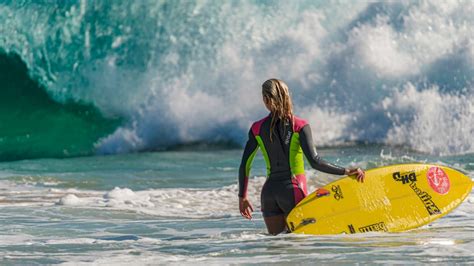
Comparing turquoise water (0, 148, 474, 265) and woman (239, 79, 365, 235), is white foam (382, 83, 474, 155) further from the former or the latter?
woman (239, 79, 365, 235)

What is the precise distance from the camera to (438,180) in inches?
263

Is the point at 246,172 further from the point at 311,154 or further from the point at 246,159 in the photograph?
the point at 311,154

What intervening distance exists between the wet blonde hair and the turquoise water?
852 mm

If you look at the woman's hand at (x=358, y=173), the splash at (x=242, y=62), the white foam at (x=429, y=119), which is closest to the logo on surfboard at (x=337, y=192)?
the woman's hand at (x=358, y=173)

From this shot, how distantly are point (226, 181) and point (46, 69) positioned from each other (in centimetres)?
805

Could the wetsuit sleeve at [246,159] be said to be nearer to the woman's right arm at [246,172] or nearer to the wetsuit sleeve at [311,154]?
the woman's right arm at [246,172]

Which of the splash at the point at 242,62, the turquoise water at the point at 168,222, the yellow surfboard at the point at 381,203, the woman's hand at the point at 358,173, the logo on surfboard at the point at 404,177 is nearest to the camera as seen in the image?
the turquoise water at the point at 168,222

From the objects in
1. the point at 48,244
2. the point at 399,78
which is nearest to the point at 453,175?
the point at 48,244

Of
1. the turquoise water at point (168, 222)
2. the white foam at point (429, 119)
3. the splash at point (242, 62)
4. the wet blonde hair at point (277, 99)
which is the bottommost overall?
the turquoise water at point (168, 222)

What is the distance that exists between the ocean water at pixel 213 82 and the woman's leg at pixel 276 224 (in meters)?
5.71

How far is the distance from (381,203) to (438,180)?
52 cm

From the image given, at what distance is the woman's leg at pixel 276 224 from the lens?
6.27 meters

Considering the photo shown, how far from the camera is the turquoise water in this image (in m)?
5.77

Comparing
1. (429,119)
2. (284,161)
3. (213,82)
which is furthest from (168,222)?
(213,82)
